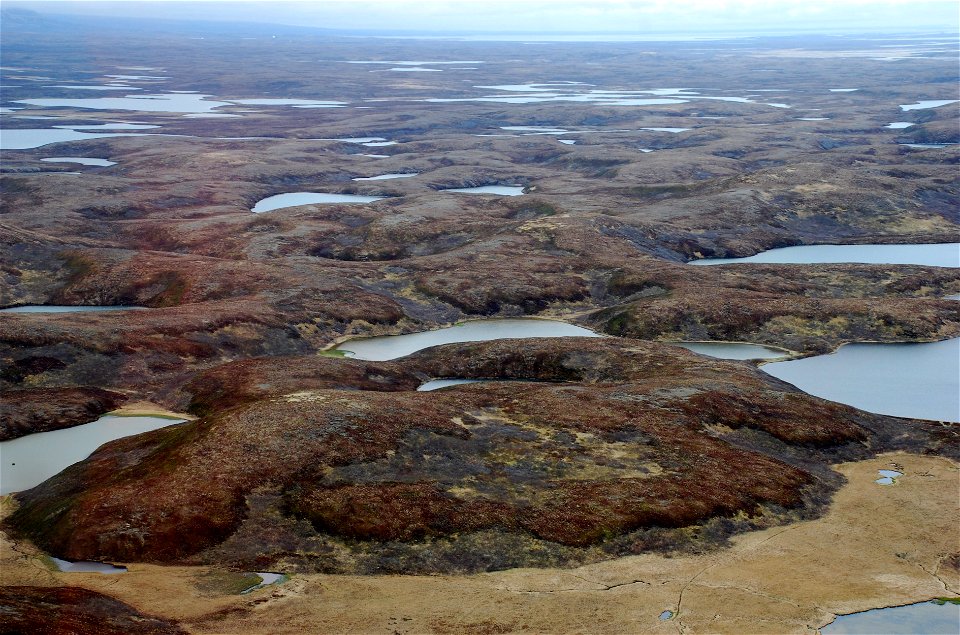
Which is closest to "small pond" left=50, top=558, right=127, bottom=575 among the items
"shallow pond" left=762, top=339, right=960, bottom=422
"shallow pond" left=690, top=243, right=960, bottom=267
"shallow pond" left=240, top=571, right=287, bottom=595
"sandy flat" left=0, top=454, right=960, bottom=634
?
"sandy flat" left=0, top=454, right=960, bottom=634

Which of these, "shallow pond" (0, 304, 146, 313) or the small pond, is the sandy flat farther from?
"shallow pond" (0, 304, 146, 313)

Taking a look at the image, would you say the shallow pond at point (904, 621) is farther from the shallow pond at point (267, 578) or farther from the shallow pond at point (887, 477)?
the shallow pond at point (267, 578)

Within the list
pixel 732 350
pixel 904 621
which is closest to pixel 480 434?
pixel 904 621

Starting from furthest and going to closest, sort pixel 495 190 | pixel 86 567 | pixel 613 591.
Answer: pixel 495 190 < pixel 86 567 < pixel 613 591

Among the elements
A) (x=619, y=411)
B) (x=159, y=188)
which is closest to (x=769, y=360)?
(x=619, y=411)

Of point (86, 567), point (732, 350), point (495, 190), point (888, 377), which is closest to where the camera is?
A: point (86, 567)

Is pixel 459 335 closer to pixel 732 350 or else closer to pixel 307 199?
pixel 732 350
